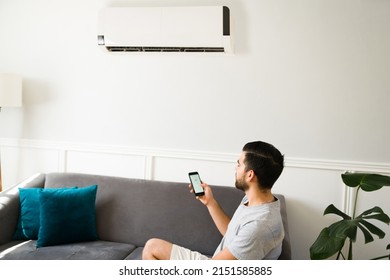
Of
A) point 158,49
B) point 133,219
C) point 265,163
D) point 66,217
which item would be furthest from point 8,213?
point 265,163

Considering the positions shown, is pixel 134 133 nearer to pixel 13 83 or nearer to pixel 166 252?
pixel 13 83

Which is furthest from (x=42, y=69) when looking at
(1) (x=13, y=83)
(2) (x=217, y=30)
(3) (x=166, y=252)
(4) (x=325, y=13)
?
(4) (x=325, y=13)

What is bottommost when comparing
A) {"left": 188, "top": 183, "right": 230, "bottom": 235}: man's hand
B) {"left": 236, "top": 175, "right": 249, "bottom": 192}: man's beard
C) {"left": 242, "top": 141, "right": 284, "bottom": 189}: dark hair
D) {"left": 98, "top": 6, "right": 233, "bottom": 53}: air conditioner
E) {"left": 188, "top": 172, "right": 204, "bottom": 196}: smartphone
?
{"left": 188, "top": 183, "right": 230, "bottom": 235}: man's hand

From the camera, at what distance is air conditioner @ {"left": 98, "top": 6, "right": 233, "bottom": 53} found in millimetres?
2387

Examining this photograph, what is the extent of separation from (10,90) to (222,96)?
1529 mm

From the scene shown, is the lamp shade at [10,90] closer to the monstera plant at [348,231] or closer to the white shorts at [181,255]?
the white shorts at [181,255]

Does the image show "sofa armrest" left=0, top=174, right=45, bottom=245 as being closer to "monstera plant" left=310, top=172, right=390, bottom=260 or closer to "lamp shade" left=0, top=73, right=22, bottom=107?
"lamp shade" left=0, top=73, right=22, bottom=107

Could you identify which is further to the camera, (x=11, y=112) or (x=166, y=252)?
(x=11, y=112)

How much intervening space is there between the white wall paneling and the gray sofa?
9.3 inches

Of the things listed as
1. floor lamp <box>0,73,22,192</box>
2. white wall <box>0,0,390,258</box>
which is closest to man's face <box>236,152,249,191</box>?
white wall <box>0,0,390,258</box>

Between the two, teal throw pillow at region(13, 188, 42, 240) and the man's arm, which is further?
teal throw pillow at region(13, 188, 42, 240)

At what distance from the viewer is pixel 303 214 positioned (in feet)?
8.12

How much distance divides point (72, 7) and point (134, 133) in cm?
106

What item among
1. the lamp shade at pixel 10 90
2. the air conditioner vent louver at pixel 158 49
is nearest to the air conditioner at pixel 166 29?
the air conditioner vent louver at pixel 158 49
